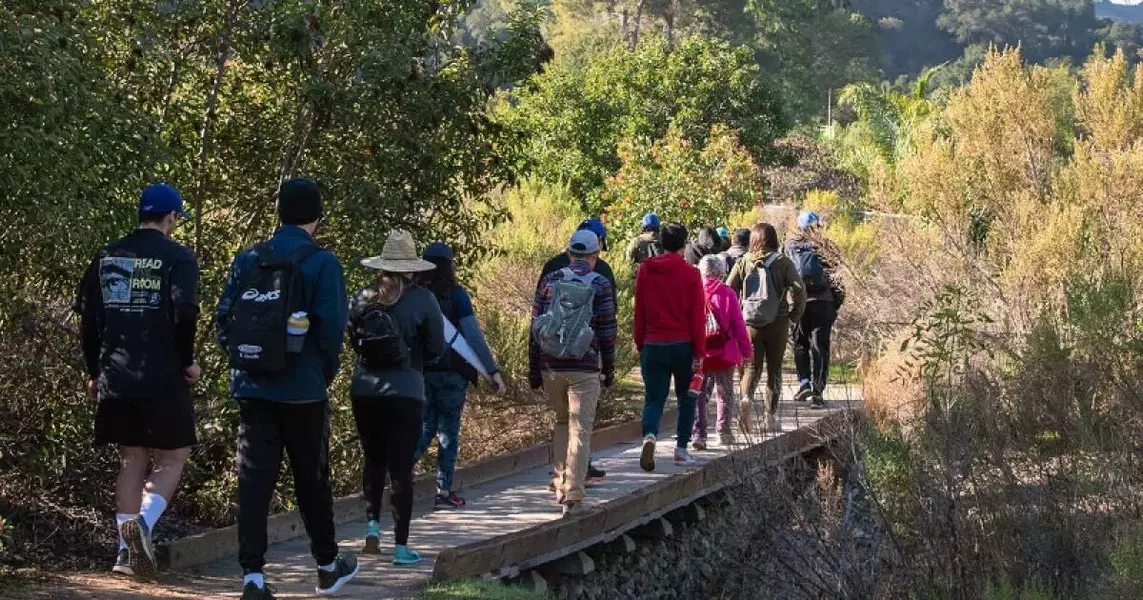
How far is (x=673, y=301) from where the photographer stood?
1245 cm

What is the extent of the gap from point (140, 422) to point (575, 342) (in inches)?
119

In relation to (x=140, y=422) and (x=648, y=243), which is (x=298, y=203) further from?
(x=648, y=243)

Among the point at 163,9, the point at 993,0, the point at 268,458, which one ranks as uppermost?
the point at 993,0

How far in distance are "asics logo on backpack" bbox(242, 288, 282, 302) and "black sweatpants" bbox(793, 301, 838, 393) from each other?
974 cm

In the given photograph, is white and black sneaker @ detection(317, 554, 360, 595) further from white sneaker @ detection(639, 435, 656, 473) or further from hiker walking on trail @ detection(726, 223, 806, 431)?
hiker walking on trail @ detection(726, 223, 806, 431)

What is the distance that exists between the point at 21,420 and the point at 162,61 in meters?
2.83

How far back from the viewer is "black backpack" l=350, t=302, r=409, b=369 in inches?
384

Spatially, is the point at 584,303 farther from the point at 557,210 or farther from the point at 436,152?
the point at 557,210

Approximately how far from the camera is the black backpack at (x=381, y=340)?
9766 millimetres

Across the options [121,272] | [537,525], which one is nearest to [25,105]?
[121,272]

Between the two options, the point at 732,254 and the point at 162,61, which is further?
the point at 732,254

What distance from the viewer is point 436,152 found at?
13461 millimetres

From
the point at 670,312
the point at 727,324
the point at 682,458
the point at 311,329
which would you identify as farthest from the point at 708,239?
the point at 311,329

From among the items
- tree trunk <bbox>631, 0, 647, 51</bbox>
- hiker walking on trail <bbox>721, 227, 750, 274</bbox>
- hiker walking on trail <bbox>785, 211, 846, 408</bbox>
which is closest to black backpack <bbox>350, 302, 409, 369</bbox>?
hiker walking on trail <bbox>721, 227, 750, 274</bbox>
